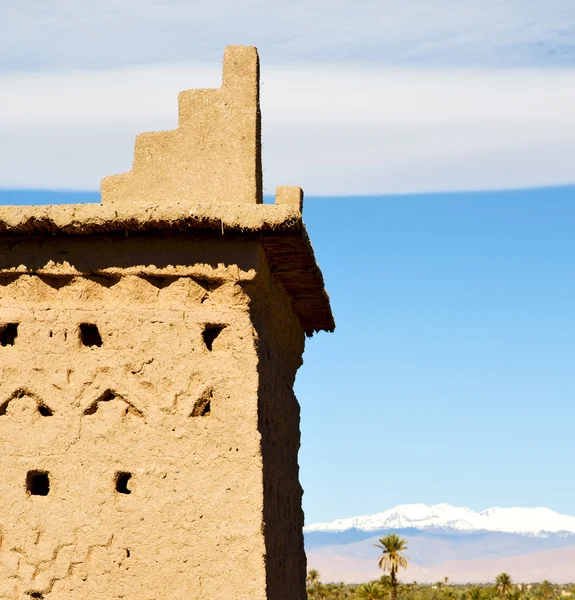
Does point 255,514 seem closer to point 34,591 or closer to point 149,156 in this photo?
point 34,591

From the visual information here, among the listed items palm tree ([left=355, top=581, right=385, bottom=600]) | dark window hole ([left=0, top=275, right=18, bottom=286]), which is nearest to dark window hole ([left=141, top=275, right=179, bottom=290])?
dark window hole ([left=0, top=275, right=18, bottom=286])

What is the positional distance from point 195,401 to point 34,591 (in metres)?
1.28

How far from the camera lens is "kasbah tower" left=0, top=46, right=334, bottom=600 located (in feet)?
16.1

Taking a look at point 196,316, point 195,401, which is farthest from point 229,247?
point 195,401

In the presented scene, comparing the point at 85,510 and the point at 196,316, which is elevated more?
the point at 196,316

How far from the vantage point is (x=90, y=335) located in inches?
210

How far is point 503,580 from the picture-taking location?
4784 centimetres

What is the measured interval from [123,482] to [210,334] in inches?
35.5

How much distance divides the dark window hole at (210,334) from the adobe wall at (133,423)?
5 cm

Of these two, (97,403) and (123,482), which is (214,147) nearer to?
(97,403)

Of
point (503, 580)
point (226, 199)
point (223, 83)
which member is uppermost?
point (223, 83)

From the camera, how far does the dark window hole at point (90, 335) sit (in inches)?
209

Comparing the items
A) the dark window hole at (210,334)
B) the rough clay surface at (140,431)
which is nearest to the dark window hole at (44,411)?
the rough clay surface at (140,431)

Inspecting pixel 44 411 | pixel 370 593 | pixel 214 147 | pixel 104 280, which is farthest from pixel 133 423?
pixel 370 593
